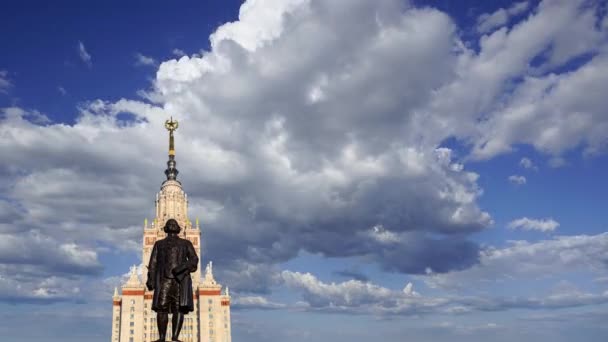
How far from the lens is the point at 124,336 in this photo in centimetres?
14125

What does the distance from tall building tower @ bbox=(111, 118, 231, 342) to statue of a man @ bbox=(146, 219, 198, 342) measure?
120m

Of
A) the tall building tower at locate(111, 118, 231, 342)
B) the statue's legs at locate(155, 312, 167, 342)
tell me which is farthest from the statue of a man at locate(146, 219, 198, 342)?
the tall building tower at locate(111, 118, 231, 342)

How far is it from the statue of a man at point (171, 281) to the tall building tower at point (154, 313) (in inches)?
4722

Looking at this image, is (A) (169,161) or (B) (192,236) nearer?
(B) (192,236)

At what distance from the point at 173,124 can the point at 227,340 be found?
62.8 meters

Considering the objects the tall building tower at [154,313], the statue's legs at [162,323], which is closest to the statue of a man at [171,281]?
the statue's legs at [162,323]

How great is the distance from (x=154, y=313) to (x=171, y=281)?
12385 centimetres

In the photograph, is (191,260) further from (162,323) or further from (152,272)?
(162,323)

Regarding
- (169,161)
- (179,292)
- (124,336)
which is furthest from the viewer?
(169,161)

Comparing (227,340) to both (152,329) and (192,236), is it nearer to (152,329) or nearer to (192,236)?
(152,329)

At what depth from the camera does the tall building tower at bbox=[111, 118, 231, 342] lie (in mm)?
142875

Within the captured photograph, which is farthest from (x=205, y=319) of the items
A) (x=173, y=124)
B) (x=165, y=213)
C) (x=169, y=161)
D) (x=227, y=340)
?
(x=173, y=124)

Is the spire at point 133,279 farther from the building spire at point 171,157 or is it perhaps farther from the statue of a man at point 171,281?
the statue of a man at point 171,281

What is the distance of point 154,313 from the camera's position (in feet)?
474
